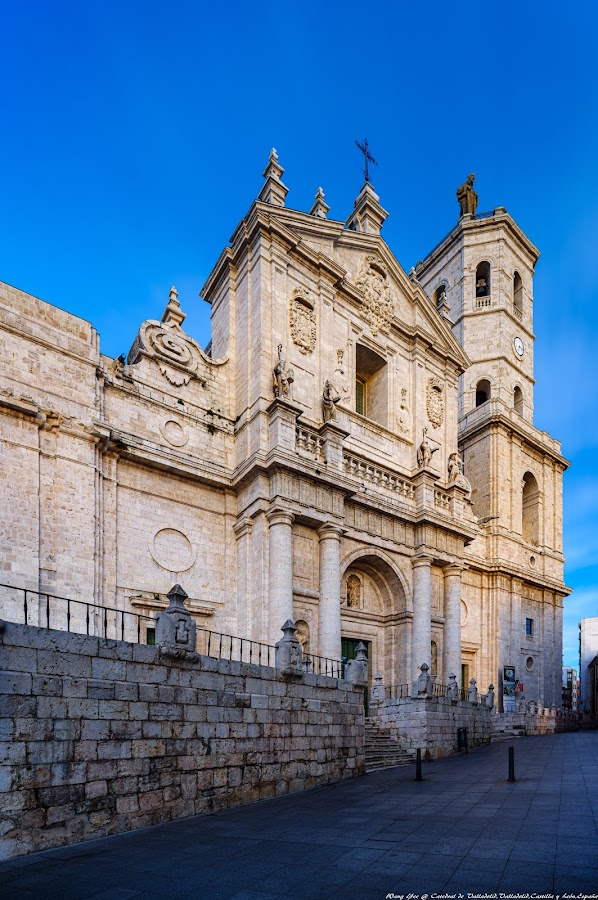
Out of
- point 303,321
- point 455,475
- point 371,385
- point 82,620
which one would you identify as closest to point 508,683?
point 455,475

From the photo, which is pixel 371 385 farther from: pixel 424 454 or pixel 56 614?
pixel 56 614

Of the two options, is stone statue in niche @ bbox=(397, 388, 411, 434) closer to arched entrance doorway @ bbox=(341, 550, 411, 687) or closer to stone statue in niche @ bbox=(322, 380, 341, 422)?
stone statue in niche @ bbox=(322, 380, 341, 422)

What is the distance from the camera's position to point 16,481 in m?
14.4

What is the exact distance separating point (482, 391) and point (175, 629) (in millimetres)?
28382

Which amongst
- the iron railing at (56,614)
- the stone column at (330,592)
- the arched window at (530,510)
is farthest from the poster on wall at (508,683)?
the iron railing at (56,614)

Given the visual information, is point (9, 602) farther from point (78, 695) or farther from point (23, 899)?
point (23, 899)

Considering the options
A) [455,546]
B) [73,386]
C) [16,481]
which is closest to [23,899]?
[16,481]

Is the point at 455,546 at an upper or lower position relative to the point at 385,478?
lower

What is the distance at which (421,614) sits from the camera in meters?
22.0

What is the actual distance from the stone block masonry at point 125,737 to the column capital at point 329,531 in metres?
7.11

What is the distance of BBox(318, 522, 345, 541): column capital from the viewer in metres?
19.3

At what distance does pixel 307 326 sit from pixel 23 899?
18180 millimetres

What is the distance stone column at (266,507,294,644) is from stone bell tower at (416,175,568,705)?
13634 millimetres

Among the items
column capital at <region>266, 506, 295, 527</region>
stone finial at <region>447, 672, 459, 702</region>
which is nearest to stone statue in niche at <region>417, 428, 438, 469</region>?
stone finial at <region>447, 672, 459, 702</region>
